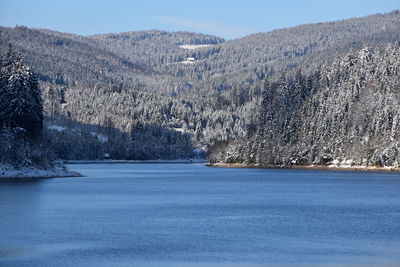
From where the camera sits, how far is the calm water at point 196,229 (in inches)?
1620

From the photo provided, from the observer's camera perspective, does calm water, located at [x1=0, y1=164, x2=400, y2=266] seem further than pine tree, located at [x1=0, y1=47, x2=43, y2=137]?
No

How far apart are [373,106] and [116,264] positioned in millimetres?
138846

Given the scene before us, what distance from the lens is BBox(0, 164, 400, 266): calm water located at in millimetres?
41156

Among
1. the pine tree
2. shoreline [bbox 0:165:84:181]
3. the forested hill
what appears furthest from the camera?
the forested hill

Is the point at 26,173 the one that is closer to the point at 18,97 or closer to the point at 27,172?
the point at 27,172

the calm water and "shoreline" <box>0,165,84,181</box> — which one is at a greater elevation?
"shoreline" <box>0,165,84,181</box>

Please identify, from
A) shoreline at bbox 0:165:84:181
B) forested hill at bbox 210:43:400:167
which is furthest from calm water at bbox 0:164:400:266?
forested hill at bbox 210:43:400:167

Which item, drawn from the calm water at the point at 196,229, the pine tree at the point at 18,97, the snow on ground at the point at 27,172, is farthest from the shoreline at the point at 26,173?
the calm water at the point at 196,229

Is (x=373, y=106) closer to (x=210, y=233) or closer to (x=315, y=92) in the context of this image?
(x=315, y=92)

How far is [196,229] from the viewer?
53531 mm

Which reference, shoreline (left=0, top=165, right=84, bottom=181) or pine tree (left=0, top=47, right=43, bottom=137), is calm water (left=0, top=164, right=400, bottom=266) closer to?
shoreline (left=0, top=165, right=84, bottom=181)

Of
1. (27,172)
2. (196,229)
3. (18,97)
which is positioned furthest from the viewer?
(27,172)

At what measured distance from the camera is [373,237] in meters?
48.9

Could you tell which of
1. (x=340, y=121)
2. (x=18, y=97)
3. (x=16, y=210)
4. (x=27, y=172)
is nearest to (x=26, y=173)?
(x=27, y=172)
